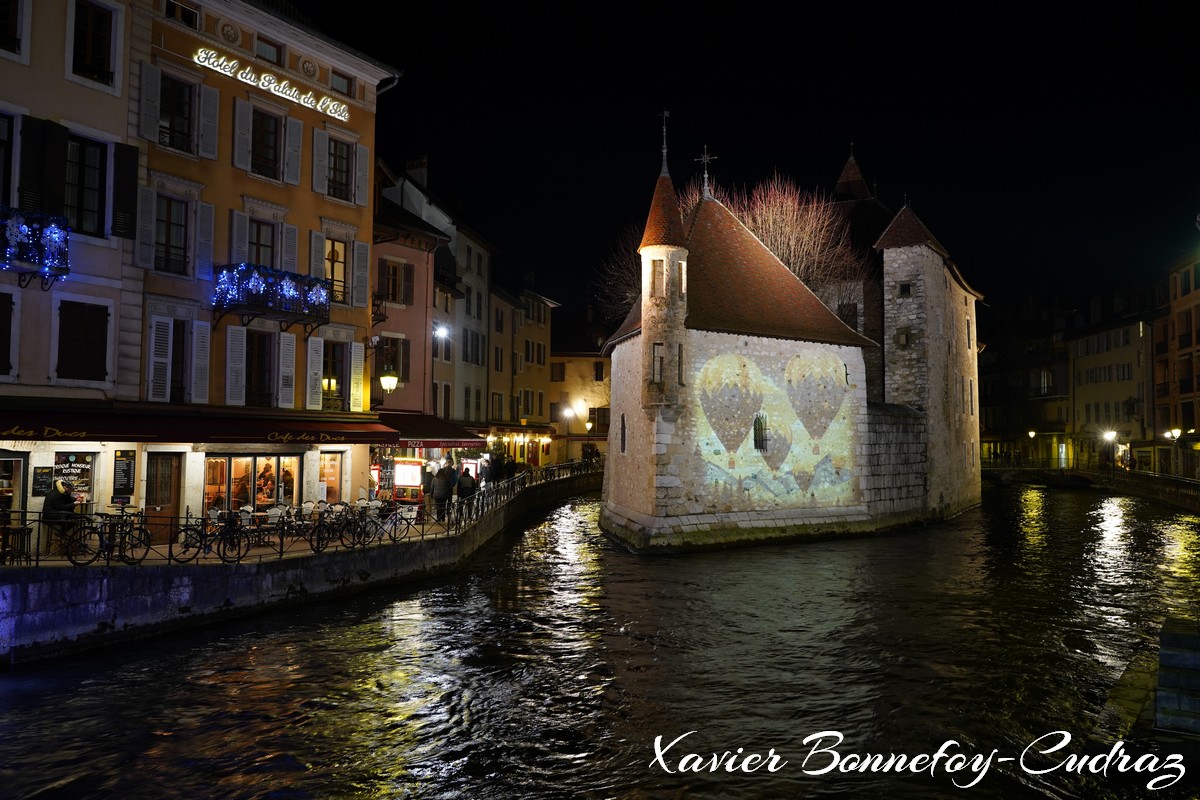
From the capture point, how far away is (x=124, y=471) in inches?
705

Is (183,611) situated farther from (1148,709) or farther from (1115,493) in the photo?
(1115,493)

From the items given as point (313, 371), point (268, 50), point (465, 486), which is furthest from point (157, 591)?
point (268, 50)

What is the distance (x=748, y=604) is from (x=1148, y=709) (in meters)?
8.31

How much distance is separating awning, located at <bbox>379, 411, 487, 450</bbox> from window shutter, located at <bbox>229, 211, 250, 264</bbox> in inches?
242

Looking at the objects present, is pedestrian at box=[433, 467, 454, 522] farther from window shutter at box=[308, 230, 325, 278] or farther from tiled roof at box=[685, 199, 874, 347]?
tiled roof at box=[685, 199, 874, 347]

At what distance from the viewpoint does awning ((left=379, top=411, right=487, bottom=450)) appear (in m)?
24.8

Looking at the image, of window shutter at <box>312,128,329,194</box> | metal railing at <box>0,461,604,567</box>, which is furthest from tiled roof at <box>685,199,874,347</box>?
window shutter at <box>312,128,329,194</box>

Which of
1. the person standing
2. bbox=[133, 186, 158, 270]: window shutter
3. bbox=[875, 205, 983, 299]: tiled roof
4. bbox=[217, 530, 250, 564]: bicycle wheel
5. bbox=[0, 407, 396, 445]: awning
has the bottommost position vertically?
bbox=[217, 530, 250, 564]: bicycle wheel

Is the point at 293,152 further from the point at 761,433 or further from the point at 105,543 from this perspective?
the point at 761,433

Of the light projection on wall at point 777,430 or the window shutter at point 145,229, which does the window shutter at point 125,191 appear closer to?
the window shutter at point 145,229

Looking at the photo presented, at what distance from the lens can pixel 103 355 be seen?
17562 millimetres

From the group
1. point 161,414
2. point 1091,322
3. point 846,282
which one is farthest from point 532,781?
point 1091,322

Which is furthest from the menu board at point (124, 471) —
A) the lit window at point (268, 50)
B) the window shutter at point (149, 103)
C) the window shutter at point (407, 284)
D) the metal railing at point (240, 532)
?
the window shutter at point (407, 284)

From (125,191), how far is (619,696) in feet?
48.0
